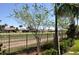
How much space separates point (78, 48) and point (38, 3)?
0.59 metres

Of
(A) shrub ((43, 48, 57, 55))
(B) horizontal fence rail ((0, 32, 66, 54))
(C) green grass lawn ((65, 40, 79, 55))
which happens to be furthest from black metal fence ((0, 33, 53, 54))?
(C) green grass lawn ((65, 40, 79, 55))

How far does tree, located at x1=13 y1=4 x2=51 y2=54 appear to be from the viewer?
420 centimetres

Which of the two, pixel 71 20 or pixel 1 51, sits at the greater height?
pixel 71 20

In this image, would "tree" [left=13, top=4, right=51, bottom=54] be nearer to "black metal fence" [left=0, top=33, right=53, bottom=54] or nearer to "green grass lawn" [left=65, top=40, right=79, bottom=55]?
"black metal fence" [left=0, top=33, right=53, bottom=54]

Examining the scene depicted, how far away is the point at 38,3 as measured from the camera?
419 centimetres

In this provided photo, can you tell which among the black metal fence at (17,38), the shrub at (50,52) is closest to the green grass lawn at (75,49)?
the shrub at (50,52)

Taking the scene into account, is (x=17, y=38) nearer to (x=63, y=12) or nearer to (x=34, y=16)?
(x=34, y=16)

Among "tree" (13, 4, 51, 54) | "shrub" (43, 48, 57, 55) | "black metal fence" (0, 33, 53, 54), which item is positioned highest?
"tree" (13, 4, 51, 54)

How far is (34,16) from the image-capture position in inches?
166

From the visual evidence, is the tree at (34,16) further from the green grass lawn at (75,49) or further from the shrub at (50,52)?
the green grass lawn at (75,49)

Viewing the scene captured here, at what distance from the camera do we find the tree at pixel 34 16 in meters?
4.20

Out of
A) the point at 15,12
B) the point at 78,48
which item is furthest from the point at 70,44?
the point at 15,12

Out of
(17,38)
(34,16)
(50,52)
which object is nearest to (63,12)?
(34,16)
